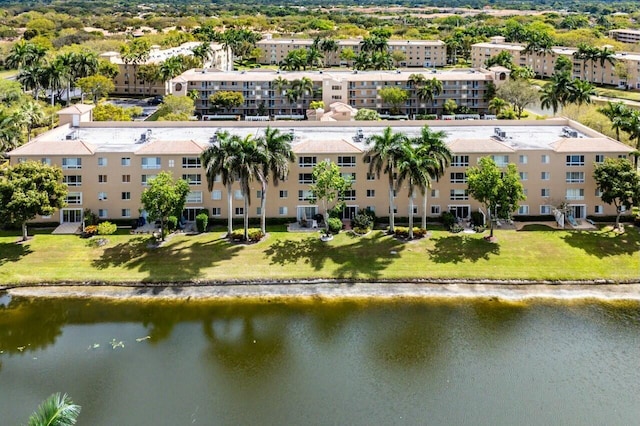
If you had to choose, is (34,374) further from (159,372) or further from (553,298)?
(553,298)

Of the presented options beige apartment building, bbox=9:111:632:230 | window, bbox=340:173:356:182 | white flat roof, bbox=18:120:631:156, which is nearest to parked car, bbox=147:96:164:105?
white flat roof, bbox=18:120:631:156

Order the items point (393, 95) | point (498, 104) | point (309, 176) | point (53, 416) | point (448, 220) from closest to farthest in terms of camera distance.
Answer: point (53, 416)
point (448, 220)
point (309, 176)
point (498, 104)
point (393, 95)

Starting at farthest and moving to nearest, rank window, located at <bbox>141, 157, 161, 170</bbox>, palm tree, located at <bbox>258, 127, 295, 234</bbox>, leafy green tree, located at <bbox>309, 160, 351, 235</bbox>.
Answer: window, located at <bbox>141, 157, 161, 170</bbox> < leafy green tree, located at <bbox>309, 160, 351, 235</bbox> < palm tree, located at <bbox>258, 127, 295, 234</bbox>

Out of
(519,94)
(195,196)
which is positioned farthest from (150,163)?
(519,94)

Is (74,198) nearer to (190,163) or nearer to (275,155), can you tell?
(190,163)

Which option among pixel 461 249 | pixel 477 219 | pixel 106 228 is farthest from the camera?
pixel 477 219

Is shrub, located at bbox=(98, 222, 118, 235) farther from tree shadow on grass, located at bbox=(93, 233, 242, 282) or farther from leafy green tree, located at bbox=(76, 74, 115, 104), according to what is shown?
leafy green tree, located at bbox=(76, 74, 115, 104)

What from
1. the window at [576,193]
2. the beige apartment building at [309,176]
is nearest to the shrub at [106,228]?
the beige apartment building at [309,176]
